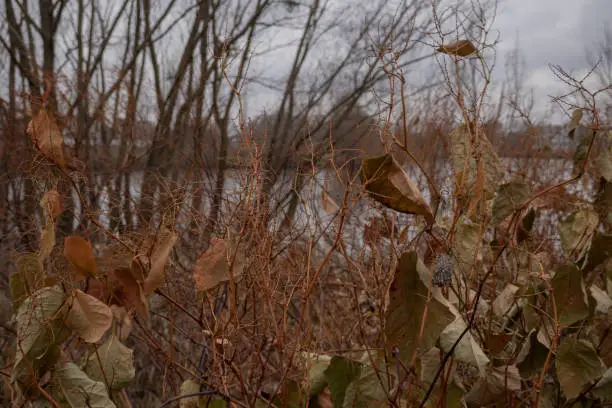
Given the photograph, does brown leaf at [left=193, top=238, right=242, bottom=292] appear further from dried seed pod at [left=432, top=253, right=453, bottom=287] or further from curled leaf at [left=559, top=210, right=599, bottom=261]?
curled leaf at [left=559, top=210, right=599, bottom=261]

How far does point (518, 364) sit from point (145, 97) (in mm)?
4273

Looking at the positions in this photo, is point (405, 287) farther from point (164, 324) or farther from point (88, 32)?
point (88, 32)

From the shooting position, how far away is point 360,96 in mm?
5801

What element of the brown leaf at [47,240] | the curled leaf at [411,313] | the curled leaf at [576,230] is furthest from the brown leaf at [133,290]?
the curled leaf at [576,230]

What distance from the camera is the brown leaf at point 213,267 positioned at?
1.10 meters

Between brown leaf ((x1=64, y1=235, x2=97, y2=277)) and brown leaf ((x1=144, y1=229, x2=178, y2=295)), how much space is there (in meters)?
0.10

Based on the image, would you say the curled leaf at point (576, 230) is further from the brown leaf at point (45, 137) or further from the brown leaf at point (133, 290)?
the brown leaf at point (45, 137)

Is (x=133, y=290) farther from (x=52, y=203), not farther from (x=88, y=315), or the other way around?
(x=52, y=203)

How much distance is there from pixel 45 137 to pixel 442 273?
750 mm

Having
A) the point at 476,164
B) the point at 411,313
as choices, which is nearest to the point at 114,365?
the point at 411,313

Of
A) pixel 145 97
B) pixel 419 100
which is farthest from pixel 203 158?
pixel 419 100

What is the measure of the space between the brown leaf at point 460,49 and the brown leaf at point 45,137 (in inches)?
28.2

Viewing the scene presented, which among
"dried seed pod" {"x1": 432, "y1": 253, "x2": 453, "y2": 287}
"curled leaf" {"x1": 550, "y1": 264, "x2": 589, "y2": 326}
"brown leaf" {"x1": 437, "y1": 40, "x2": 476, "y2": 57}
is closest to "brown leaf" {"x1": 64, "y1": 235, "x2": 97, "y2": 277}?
"dried seed pod" {"x1": 432, "y1": 253, "x2": 453, "y2": 287}

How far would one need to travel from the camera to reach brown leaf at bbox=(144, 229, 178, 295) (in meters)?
1.09
